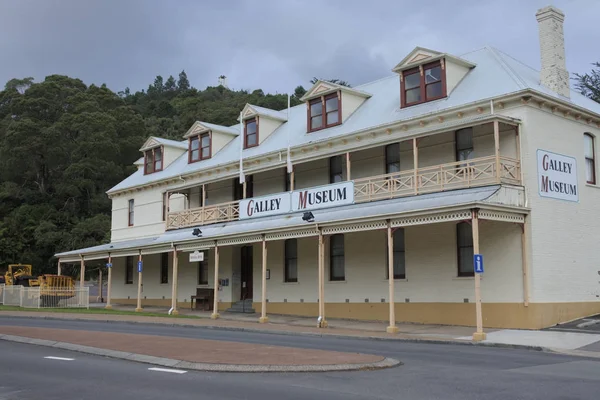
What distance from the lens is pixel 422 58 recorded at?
76.5 feet

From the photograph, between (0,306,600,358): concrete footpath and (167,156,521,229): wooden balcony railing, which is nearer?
(0,306,600,358): concrete footpath

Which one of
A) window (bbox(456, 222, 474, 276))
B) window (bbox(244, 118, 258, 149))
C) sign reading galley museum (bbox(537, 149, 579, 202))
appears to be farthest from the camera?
window (bbox(244, 118, 258, 149))

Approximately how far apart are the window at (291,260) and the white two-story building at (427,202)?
6 centimetres

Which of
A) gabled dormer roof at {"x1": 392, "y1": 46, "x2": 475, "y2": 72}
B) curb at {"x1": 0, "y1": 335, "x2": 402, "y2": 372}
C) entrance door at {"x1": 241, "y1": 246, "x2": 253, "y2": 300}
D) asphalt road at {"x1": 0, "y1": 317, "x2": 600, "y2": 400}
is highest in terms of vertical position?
gabled dormer roof at {"x1": 392, "y1": 46, "x2": 475, "y2": 72}

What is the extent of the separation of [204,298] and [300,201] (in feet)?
28.6

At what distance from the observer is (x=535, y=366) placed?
11.9m

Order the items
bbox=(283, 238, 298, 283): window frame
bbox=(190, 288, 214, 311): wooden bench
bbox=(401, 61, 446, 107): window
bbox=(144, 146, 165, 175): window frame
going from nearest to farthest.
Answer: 1. bbox=(401, 61, 446, 107): window
2. bbox=(283, 238, 298, 283): window frame
3. bbox=(190, 288, 214, 311): wooden bench
4. bbox=(144, 146, 165, 175): window frame

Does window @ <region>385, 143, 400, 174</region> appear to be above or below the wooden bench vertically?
above

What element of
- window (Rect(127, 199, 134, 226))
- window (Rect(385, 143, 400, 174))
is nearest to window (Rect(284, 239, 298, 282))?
window (Rect(385, 143, 400, 174))

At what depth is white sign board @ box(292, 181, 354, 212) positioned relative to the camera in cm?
2347

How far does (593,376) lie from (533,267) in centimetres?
925

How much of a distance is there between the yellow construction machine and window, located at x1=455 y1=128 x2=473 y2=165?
21347mm

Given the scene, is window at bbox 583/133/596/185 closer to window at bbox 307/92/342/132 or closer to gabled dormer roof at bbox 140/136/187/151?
window at bbox 307/92/342/132

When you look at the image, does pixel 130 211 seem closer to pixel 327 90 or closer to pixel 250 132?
pixel 250 132
